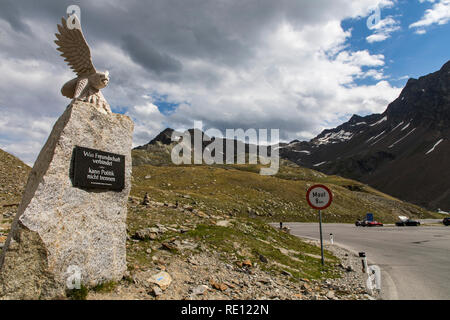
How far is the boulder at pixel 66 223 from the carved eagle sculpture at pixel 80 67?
0.95 m

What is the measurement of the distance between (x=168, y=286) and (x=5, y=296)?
324 centimetres

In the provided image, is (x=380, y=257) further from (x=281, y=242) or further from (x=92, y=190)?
(x=92, y=190)

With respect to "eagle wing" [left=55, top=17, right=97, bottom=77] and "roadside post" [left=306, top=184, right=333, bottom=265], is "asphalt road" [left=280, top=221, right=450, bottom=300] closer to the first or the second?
"roadside post" [left=306, top=184, right=333, bottom=265]

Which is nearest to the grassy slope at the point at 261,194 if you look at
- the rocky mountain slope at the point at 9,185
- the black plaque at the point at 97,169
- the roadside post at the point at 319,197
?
the rocky mountain slope at the point at 9,185

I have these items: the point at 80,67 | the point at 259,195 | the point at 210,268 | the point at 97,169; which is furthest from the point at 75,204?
the point at 259,195

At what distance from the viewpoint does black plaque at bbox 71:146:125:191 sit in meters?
6.12

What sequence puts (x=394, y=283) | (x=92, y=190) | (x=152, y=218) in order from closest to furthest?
1. (x=92, y=190)
2. (x=394, y=283)
3. (x=152, y=218)

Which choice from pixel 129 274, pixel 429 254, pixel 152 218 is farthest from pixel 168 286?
pixel 429 254

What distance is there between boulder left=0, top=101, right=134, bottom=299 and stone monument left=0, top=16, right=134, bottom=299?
2 centimetres

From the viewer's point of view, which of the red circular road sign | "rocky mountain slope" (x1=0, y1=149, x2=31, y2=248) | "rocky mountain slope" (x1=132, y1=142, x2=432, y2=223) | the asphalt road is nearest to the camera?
the asphalt road

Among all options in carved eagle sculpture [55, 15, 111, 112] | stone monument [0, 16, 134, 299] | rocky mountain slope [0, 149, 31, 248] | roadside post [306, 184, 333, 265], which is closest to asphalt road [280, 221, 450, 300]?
roadside post [306, 184, 333, 265]

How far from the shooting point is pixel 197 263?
8172mm

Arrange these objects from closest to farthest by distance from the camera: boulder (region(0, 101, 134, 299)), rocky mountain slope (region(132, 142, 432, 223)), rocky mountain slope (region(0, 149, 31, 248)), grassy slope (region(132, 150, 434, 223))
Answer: boulder (region(0, 101, 134, 299)), rocky mountain slope (region(0, 149, 31, 248)), rocky mountain slope (region(132, 142, 432, 223)), grassy slope (region(132, 150, 434, 223))

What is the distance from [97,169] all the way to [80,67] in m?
3.68
